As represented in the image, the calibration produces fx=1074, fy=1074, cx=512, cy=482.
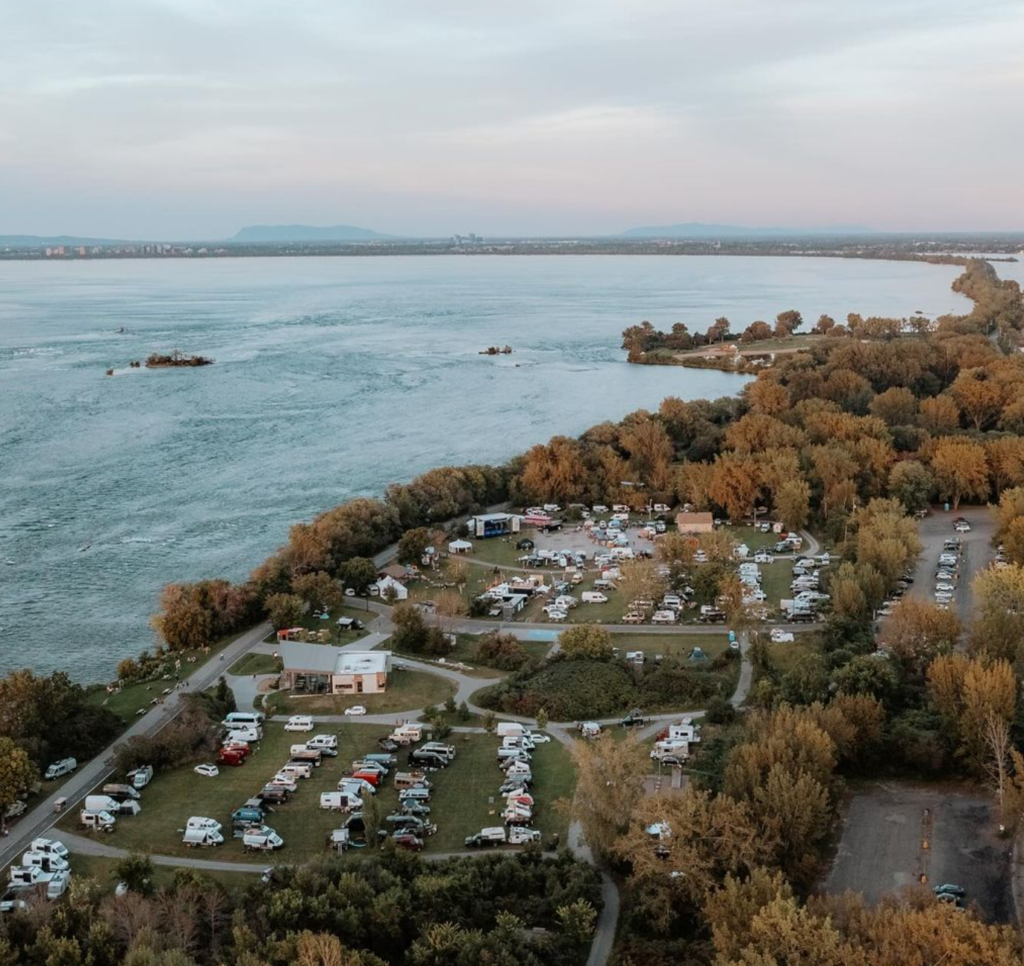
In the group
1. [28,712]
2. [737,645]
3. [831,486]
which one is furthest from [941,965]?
[831,486]

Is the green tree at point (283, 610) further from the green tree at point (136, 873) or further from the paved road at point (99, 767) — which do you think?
the green tree at point (136, 873)

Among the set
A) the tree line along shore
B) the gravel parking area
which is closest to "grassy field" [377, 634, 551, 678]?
the tree line along shore

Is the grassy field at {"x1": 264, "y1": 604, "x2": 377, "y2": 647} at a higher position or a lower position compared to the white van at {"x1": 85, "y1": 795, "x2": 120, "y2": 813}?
higher

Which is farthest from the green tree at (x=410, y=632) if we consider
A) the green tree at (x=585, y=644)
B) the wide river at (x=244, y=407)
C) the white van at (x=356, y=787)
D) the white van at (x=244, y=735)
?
the wide river at (x=244, y=407)

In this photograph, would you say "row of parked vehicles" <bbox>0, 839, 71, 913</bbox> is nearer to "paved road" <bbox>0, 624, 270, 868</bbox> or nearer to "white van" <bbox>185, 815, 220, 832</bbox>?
"paved road" <bbox>0, 624, 270, 868</bbox>

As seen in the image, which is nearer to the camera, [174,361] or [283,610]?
[283,610]

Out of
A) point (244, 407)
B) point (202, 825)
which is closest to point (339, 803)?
point (202, 825)

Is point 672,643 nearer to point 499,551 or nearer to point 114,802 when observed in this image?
point 499,551

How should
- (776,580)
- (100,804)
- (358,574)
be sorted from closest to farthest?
(100,804) → (358,574) → (776,580)
